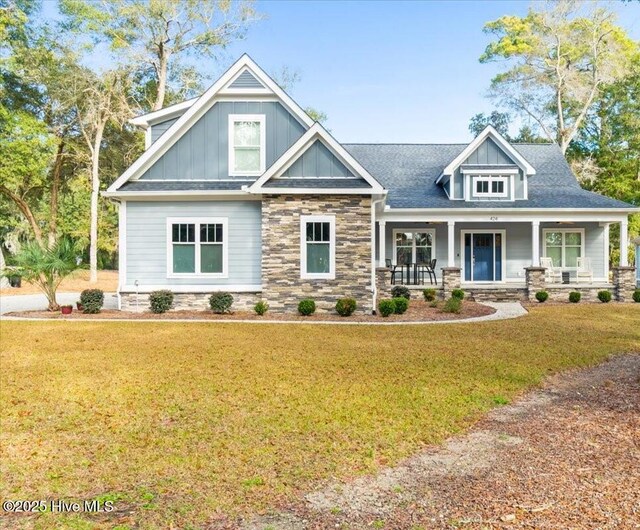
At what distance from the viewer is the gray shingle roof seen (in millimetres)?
20391

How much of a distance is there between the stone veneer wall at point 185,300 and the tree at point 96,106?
15100mm

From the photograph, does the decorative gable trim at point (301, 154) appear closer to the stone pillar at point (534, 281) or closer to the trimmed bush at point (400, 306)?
the trimmed bush at point (400, 306)

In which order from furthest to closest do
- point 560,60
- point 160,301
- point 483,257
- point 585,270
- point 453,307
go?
1. point 560,60
2. point 483,257
3. point 585,270
4. point 453,307
5. point 160,301

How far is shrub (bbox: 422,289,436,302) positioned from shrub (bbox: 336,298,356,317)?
4942mm

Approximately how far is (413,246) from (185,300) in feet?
33.9

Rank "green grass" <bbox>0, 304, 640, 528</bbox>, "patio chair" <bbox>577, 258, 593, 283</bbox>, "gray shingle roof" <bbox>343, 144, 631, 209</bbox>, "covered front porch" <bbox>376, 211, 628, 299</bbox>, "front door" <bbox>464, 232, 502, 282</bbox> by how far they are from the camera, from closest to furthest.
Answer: "green grass" <bbox>0, 304, 640, 528</bbox> → "gray shingle roof" <bbox>343, 144, 631, 209</bbox> → "patio chair" <bbox>577, 258, 593, 283</bbox> → "covered front porch" <bbox>376, 211, 628, 299</bbox> → "front door" <bbox>464, 232, 502, 282</bbox>

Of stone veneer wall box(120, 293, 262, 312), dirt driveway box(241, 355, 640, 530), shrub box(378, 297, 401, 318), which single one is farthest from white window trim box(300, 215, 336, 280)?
dirt driveway box(241, 355, 640, 530)

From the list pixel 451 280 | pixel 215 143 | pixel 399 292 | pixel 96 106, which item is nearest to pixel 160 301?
pixel 215 143

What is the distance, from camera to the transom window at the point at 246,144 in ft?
52.0

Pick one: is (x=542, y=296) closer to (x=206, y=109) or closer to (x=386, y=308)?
(x=386, y=308)

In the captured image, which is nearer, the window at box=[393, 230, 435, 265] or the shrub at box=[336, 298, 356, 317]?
the shrub at box=[336, 298, 356, 317]

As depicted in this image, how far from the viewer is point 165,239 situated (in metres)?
15.4

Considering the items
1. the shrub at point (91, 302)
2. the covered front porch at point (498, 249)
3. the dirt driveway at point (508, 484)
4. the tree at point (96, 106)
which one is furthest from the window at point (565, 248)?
the tree at point (96, 106)

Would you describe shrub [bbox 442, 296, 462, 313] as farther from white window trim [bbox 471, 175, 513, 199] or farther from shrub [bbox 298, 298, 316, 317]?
white window trim [bbox 471, 175, 513, 199]
